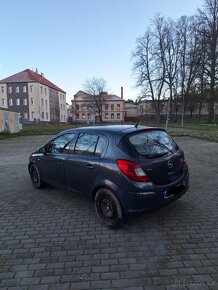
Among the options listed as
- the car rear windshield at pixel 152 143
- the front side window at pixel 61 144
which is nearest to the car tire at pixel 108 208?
the car rear windshield at pixel 152 143

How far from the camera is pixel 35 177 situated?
5852mm

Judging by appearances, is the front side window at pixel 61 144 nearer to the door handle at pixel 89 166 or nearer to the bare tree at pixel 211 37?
the door handle at pixel 89 166

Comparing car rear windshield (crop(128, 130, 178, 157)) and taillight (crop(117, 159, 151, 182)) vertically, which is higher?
car rear windshield (crop(128, 130, 178, 157))

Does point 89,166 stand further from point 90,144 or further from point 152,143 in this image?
point 152,143

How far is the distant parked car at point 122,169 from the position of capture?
3465mm

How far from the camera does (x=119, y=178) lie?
3.50 meters

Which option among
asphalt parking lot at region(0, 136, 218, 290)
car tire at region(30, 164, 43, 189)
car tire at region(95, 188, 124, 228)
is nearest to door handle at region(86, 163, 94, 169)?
car tire at region(95, 188, 124, 228)

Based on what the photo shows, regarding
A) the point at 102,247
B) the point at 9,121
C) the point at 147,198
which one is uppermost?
the point at 9,121

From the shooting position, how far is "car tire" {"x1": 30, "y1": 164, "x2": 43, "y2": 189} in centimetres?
561

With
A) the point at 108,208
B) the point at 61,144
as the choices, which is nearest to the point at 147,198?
the point at 108,208

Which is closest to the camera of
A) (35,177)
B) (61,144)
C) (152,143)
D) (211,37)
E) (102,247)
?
(102,247)

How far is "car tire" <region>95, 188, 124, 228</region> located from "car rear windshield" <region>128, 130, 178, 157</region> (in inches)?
33.8

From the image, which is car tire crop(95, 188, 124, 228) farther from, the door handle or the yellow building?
the yellow building

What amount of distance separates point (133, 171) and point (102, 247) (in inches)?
45.5
